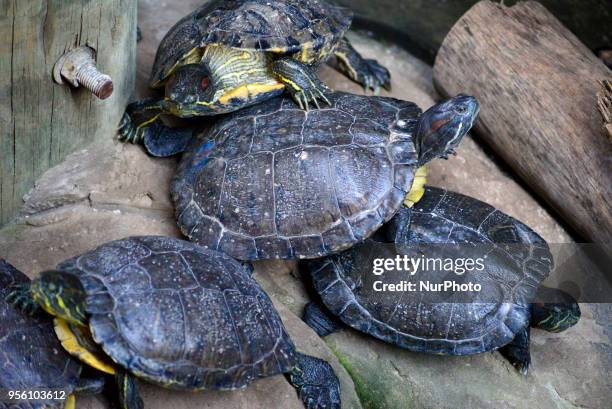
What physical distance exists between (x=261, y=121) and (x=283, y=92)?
38 cm

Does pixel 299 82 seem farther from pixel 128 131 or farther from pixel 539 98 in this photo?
pixel 539 98

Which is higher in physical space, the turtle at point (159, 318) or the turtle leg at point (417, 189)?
the turtle leg at point (417, 189)

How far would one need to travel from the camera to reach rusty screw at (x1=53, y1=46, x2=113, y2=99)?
353 centimetres

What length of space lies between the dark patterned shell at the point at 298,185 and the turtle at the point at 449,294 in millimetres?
258

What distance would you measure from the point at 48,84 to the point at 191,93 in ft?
2.87

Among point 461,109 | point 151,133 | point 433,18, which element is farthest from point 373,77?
point 151,133

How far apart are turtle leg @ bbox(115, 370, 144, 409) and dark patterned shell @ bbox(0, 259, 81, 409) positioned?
0.62 ft

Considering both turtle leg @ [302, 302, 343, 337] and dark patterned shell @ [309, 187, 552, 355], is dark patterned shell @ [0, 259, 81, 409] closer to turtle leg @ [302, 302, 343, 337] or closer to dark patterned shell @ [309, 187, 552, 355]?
turtle leg @ [302, 302, 343, 337]

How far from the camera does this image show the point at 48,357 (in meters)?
2.93

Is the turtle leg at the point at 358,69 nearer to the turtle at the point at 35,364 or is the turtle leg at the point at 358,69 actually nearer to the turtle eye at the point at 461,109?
the turtle eye at the point at 461,109

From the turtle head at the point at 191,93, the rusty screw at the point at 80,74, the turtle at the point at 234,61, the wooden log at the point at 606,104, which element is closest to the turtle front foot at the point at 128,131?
the turtle at the point at 234,61

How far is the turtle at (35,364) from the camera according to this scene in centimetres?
282

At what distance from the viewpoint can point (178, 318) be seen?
9.77 feet

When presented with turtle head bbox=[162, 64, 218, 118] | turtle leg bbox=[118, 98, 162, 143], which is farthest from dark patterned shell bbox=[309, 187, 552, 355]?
turtle leg bbox=[118, 98, 162, 143]
